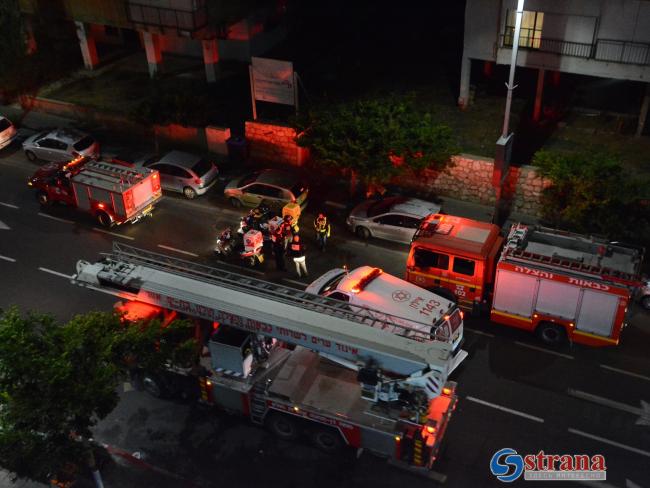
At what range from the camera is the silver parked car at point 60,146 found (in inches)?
1153

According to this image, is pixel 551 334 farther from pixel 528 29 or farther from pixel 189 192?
pixel 189 192

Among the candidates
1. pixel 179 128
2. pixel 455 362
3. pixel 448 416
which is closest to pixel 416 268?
pixel 455 362

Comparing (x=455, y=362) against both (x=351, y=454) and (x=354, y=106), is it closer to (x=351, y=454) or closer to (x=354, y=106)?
(x=351, y=454)

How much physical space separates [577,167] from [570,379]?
732 cm

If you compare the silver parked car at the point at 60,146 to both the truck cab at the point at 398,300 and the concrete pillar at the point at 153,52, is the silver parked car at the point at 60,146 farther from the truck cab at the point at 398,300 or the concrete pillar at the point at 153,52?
the truck cab at the point at 398,300

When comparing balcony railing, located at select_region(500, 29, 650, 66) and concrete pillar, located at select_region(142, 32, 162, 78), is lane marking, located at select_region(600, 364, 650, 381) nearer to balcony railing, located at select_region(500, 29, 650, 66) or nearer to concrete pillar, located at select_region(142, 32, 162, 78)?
balcony railing, located at select_region(500, 29, 650, 66)

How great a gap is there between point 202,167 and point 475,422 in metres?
14.6

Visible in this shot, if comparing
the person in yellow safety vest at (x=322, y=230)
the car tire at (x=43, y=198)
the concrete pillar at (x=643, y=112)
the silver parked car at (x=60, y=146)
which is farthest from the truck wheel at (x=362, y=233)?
the concrete pillar at (x=643, y=112)

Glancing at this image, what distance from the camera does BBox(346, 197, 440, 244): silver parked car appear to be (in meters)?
23.8

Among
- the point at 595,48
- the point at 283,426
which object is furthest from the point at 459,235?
the point at 595,48

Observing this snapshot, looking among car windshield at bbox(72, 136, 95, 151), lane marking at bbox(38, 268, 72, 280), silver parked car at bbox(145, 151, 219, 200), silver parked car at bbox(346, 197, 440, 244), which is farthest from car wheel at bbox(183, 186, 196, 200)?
silver parked car at bbox(346, 197, 440, 244)

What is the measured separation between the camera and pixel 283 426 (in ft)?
55.6

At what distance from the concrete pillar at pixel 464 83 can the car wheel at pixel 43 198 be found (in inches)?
682

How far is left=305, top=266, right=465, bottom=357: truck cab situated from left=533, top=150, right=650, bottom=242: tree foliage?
6349 mm
